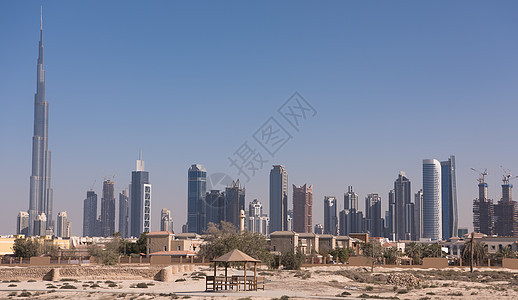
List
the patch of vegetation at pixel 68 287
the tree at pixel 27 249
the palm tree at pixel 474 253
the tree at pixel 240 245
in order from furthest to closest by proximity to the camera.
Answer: the tree at pixel 27 249
the palm tree at pixel 474 253
the tree at pixel 240 245
the patch of vegetation at pixel 68 287

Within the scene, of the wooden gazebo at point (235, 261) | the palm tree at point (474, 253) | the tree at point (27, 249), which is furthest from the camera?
the tree at point (27, 249)

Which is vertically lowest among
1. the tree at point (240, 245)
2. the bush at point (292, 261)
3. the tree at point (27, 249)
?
the tree at point (27, 249)

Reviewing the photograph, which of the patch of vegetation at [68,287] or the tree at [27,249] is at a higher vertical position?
the patch of vegetation at [68,287]

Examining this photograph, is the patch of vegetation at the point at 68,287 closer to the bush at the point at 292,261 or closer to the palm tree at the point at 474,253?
the bush at the point at 292,261

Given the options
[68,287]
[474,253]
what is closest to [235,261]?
[68,287]

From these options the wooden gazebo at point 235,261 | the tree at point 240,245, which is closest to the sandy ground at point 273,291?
the wooden gazebo at point 235,261

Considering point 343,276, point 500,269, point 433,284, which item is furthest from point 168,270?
point 500,269

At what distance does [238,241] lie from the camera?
230ft

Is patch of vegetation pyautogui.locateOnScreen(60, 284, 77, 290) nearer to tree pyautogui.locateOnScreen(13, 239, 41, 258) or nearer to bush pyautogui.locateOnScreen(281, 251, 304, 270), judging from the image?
bush pyautogui.locateOnScreen(281, 251, 304, 270)

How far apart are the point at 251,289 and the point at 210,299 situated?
572 centimetres

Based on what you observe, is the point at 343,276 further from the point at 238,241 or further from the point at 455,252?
the point at 455,252

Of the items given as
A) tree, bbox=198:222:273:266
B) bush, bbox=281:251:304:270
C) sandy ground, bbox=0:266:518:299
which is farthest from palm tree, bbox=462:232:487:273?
tree, bbox=198:222:273:266

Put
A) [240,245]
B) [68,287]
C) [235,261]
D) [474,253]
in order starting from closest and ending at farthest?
1. [235,261]
2. [68,287]
3. [240,245]
4. [474,253]

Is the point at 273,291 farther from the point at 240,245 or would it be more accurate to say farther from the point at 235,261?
the point at 240,245
